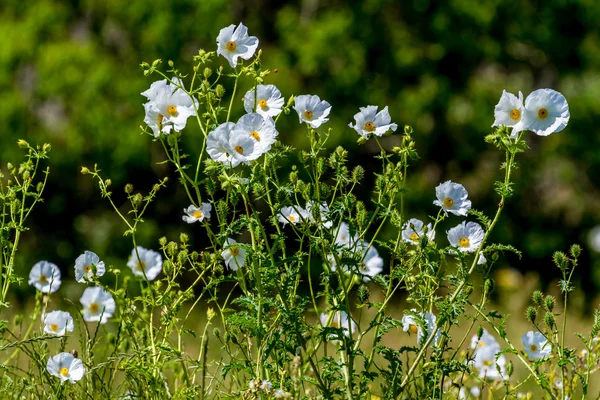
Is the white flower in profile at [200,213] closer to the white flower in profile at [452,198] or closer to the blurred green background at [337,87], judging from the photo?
the white flower in profile at [452,198]

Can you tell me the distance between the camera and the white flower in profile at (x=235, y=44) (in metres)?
2.36

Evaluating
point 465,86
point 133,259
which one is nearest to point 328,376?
point 133,259

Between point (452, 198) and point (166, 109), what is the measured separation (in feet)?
2.65

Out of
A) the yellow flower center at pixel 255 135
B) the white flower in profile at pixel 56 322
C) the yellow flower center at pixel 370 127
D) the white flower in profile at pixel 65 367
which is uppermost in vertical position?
the yellow flower center at pixel 370 127

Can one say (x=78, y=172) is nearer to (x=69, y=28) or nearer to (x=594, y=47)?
(x=69, y=28)

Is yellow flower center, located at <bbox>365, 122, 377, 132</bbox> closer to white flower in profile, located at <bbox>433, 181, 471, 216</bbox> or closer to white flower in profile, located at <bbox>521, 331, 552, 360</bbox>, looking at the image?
white flower in profile, located at <bbox>433, 181, 471, 216</bbox>

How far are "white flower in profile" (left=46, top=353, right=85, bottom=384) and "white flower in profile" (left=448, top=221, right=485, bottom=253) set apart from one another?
1.09 m

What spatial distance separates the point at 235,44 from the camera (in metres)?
2.38

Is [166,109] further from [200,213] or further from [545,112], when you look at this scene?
[545,112]

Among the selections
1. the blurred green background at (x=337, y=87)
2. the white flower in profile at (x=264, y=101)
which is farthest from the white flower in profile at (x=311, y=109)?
the blurred green background at (x=337, y=87)

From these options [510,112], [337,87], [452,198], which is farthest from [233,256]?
[337,87]

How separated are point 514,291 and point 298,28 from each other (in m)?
2.31

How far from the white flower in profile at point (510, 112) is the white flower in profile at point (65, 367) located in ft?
4.30

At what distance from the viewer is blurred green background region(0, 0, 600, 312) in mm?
5535
